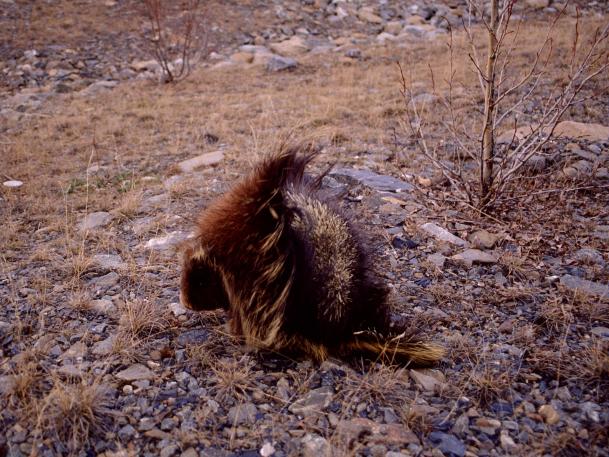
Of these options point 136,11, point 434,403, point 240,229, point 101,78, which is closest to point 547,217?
point 434,403

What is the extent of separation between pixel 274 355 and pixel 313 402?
379 mm

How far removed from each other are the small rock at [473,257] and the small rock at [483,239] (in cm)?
13

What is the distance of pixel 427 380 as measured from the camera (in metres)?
2.37

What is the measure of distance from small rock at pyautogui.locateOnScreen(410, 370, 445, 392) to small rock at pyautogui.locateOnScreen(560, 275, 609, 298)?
1.17m

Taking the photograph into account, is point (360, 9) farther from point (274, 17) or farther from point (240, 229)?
point (240, 229)

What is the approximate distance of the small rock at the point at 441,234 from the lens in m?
3.63

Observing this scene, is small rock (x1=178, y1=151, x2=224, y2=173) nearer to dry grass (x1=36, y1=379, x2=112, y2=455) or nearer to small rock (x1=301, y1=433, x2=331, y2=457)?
dry grass (x1=36, y1=379, x2=112, y2=455)

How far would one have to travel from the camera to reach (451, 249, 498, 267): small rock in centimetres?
334

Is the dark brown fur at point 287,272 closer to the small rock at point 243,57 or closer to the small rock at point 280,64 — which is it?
the small rock at point 280,64

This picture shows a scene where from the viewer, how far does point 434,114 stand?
6395 millimetres

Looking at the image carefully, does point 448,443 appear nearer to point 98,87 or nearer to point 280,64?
point 280,64

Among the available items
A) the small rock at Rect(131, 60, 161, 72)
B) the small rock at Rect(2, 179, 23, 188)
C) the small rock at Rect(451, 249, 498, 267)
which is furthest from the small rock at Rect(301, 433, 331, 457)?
the small rock at Rect(131, 60, 161, 72)

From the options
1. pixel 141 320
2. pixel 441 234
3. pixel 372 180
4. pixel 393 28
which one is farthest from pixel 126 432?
pixel 393 28

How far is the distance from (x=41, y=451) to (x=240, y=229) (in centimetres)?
119
